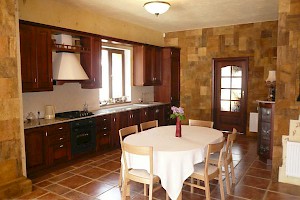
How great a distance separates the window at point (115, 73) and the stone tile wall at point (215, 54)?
5.52ft

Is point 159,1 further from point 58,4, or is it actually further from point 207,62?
point 207,62

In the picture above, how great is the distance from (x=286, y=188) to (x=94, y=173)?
2.80 m

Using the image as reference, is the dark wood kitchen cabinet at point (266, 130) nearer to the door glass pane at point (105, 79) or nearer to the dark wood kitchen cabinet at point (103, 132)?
the dark wood kitchen cabinet at point (103, 132)

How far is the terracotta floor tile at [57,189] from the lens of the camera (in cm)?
336

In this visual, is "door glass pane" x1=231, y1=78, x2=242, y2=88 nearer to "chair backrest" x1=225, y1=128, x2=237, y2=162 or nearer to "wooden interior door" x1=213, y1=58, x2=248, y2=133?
"wooden interior door" x1=213, y1=58, x2=248, y2=133

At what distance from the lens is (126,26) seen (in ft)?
20.2

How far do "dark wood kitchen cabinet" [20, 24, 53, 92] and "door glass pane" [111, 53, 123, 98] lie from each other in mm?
2152

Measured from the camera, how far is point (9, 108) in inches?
126

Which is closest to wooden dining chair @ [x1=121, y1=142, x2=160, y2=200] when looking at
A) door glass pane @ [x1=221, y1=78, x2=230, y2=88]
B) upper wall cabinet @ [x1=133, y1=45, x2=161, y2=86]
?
upper wall cabinet @ [x1=133, y1=45, x2=161, y2=86]

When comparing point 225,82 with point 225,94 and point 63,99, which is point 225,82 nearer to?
point 225,94

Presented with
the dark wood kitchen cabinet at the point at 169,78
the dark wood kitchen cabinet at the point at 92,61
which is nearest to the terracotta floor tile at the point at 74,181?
the dark wood kitchen cabinet at the point at 92,61

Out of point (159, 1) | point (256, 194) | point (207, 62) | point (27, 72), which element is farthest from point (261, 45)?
point (27, 72)

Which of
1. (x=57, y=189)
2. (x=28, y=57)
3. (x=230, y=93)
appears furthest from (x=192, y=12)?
(x=57, y=189)

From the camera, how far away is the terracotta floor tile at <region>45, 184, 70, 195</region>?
3.36 meters
